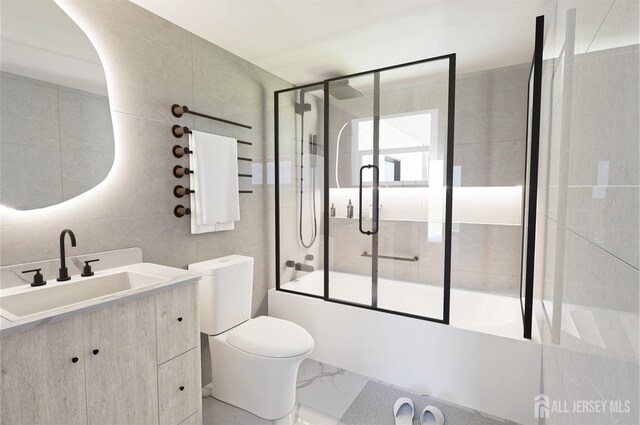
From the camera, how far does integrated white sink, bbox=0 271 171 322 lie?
4.27 feet

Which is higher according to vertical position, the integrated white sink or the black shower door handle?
the black shower door handle

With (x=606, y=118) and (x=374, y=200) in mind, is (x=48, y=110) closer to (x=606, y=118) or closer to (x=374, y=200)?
(x=374, y=200)

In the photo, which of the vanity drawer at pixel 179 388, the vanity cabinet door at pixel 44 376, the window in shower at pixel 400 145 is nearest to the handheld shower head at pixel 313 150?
the window in shower at pixel 400 145

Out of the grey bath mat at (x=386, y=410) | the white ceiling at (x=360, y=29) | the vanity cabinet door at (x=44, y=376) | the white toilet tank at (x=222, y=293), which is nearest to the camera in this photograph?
the vanity cabinet door at (x=44, y=376)

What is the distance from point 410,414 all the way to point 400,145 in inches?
72.7

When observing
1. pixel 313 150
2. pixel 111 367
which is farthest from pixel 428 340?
pixel 111 367

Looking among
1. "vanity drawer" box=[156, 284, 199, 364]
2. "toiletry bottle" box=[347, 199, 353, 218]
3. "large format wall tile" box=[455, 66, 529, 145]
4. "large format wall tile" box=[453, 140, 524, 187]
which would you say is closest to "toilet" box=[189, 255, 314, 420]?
"vanity drawer" box=[156, 284, 199, 364]

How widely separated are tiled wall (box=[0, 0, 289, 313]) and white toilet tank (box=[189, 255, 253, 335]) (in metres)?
0.21

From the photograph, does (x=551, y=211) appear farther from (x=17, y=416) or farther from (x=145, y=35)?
(x=145, y=35)

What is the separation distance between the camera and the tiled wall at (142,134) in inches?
61.8

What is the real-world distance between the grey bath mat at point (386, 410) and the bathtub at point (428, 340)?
58 mm

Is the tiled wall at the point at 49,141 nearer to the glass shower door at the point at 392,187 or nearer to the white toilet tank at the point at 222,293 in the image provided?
the white toilet tank at the point at 222,293

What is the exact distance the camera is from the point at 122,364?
131 centimetres

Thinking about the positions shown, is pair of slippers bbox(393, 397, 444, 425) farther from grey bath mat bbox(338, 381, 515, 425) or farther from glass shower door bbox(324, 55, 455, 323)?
glass shower door bbox(324, 55, 455, 323)
